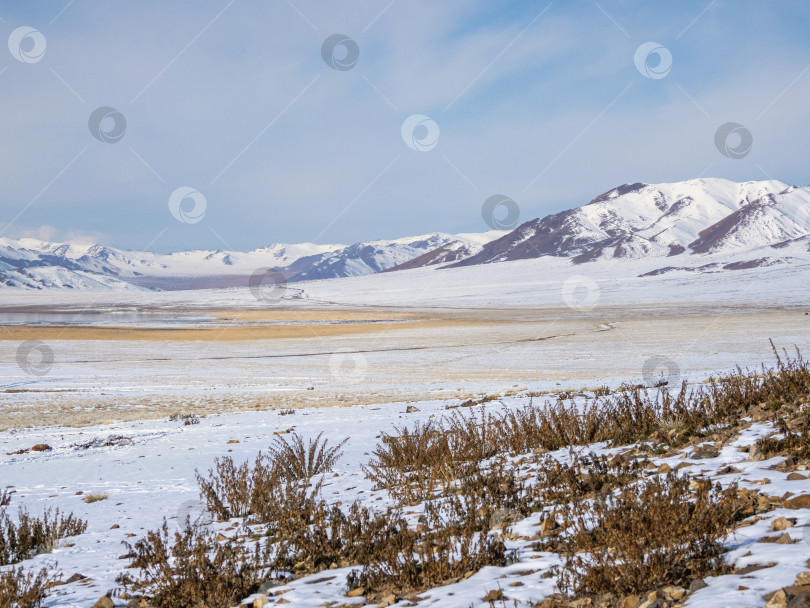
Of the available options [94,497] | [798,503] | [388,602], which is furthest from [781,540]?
[94,497]

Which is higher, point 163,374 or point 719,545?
point 163,374

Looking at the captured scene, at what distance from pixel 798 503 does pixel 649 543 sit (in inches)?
51.7

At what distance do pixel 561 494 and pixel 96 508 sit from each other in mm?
6426

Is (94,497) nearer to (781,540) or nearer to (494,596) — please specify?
(494,596)

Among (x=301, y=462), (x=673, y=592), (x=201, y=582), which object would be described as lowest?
(x=673, y=592)

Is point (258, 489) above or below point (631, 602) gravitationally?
above

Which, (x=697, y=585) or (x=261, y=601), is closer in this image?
(x=697, y=585)

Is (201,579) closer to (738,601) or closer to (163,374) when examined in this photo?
(738,601)

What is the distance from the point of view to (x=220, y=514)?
7535mm

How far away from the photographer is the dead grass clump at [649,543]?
3.74 m

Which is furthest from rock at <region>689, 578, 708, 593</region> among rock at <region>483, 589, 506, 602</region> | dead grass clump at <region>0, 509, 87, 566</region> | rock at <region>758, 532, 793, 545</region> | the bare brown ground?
the bare brown ground

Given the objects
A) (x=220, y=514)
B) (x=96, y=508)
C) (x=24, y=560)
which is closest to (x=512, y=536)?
(x=220, y=514)

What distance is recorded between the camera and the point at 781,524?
13.6 feet

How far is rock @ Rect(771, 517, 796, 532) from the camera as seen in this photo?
4121mm
